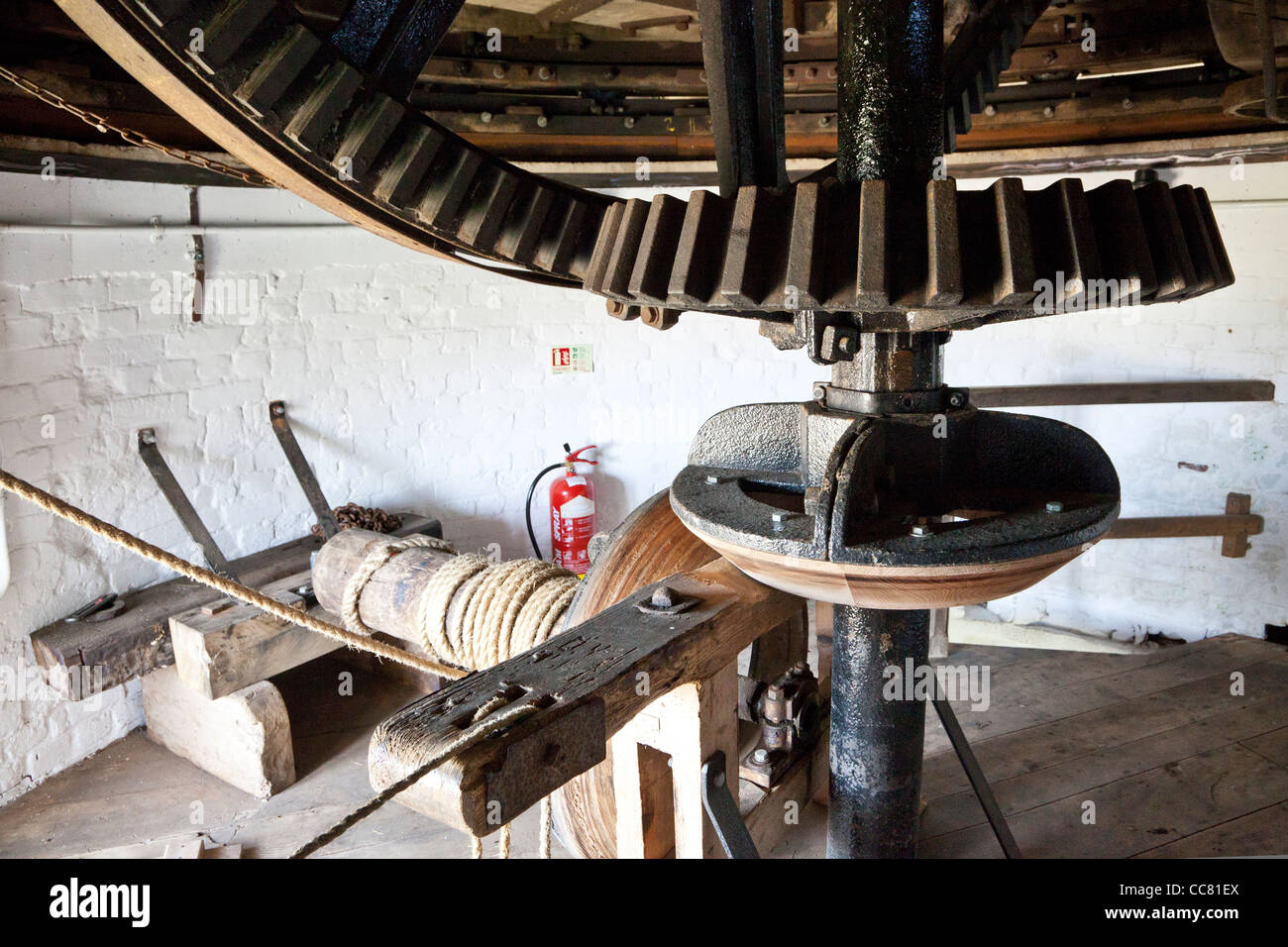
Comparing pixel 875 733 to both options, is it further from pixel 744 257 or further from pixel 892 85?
pixel 892 85

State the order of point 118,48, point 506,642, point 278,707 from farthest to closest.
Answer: point 278,707
point 506,642
point 118,48

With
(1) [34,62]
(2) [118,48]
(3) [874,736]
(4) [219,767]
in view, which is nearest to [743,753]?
(3) [874,736]

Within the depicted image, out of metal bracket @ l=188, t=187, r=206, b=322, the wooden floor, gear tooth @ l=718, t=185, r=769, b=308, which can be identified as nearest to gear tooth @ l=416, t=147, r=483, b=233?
gear tooth @ l=718, t=185, r=769, b=308

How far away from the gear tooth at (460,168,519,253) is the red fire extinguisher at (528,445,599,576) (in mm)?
3214

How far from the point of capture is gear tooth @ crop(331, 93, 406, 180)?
1.25 m

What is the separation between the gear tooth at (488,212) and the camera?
144 cm

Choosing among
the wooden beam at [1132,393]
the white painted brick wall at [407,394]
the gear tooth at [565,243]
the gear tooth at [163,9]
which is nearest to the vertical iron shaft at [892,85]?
the gear tooth at [565,243]

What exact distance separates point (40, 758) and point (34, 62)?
2.20 meters

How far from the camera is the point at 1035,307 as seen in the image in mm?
1070

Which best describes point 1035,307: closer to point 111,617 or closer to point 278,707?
point 278,707

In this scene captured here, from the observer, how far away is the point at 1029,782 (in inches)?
A: 81.0

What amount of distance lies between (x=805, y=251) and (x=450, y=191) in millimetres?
604

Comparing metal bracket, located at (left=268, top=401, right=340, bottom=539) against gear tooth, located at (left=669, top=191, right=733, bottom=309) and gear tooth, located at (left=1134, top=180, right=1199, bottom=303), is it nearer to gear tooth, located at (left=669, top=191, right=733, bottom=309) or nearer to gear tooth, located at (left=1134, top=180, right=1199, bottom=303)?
gear tooth, located at (left=669, top=191, right=733, bottom=309)

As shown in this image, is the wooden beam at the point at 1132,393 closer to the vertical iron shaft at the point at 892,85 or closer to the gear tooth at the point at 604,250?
the vertical iron shaft at the point at 892,85
